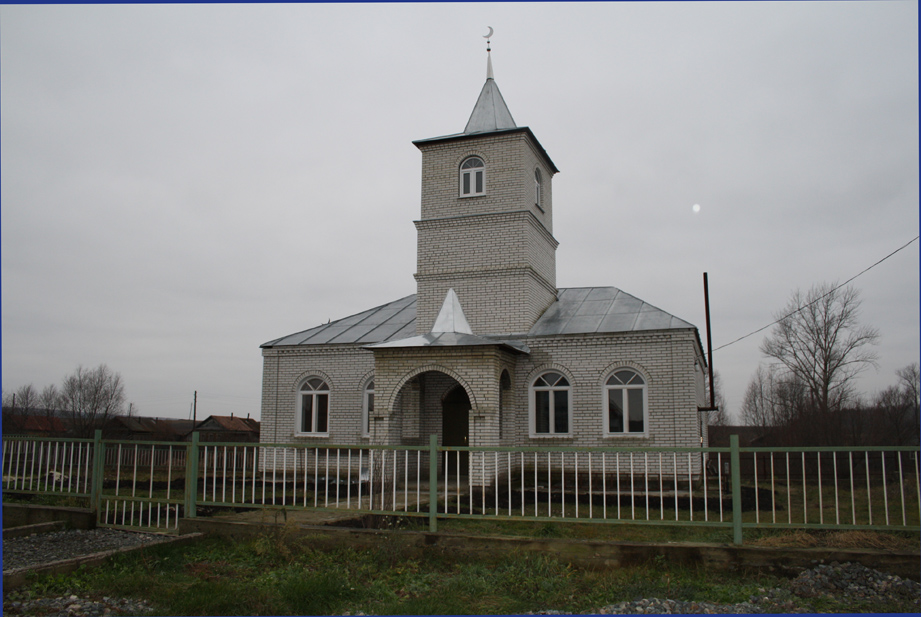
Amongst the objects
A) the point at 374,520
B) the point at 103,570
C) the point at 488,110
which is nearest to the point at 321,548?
the point at 374,520

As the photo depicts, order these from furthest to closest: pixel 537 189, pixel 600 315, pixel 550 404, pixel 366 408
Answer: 1. pixel 537 189
2. pixel 366 408
3. pixel 600 315
4. pixel 550 404

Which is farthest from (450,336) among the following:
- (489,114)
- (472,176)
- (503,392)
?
(489,114)

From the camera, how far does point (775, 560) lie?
19.1ft

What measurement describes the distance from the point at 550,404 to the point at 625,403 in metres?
1.52

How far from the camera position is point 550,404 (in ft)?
44.9

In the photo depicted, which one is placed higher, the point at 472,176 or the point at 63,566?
the point at 472,176

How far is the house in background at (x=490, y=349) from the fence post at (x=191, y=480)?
5.26 metres

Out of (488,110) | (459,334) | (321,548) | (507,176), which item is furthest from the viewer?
(488,110)

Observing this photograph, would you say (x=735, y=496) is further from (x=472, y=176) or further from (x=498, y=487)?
(x=472, y=176)

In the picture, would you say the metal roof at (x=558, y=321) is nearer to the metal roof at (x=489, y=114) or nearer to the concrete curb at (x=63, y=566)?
the metal roof at (x=489, y=114)

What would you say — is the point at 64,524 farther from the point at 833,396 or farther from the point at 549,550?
the point at 833,396

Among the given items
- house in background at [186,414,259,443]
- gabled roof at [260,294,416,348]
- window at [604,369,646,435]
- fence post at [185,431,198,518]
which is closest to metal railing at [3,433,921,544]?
fence post at [185,431,198,518]

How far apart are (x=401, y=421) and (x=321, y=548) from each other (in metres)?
7.06

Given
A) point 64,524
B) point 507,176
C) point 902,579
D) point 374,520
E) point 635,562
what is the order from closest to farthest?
point 902,579, point 635,562, point 374,520, point 64,524, point 507,176
